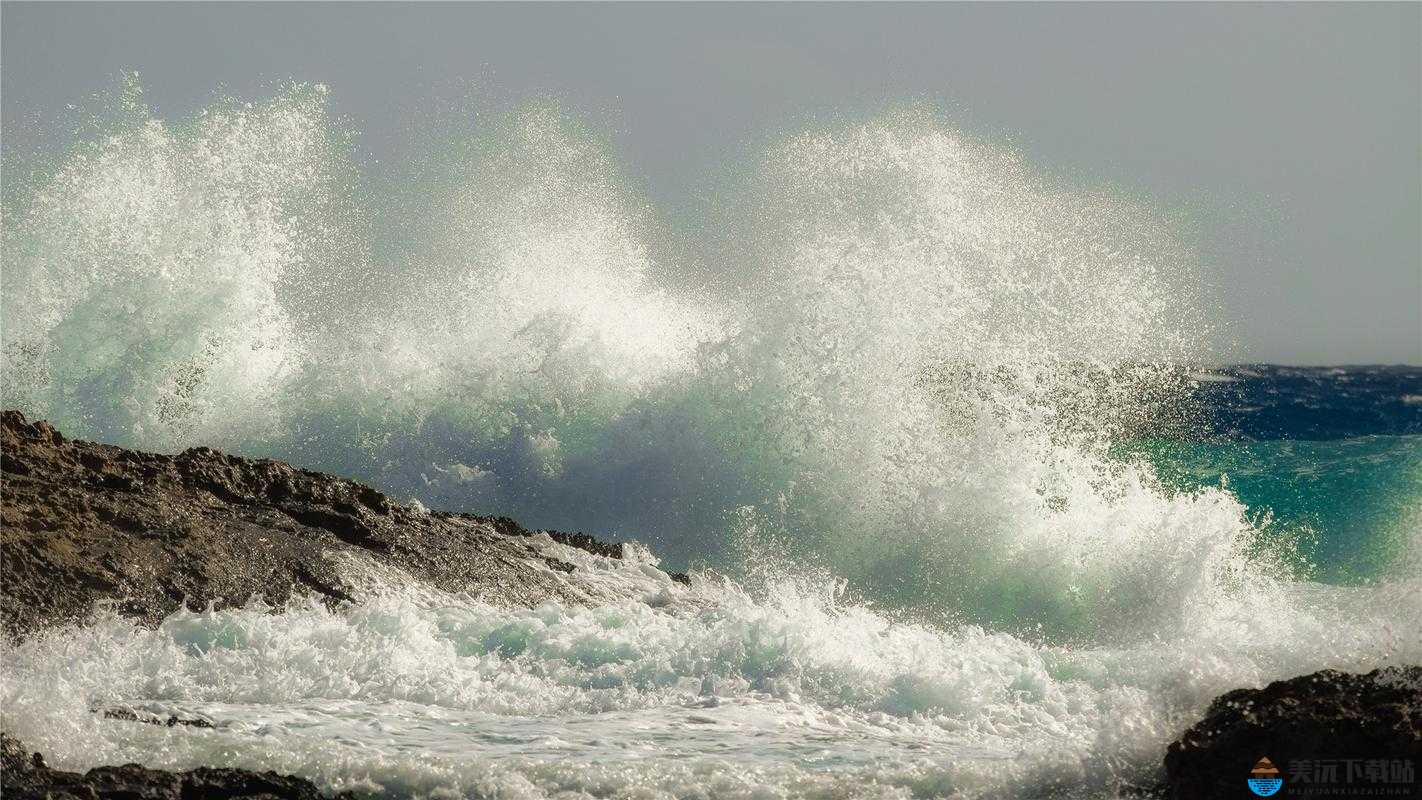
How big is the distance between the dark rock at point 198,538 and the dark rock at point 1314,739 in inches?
227

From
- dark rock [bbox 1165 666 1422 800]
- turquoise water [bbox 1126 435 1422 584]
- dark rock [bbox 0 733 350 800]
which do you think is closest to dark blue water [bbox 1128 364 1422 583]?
turquoise water [bbox 1126 435 1422 584]

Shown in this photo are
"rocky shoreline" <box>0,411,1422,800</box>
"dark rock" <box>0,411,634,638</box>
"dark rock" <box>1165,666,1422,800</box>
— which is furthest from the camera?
"dark rock" <box>0,411,634,638</box>

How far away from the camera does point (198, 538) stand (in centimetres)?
865

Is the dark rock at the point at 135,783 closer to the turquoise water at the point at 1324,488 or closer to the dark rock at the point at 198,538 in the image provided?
the dark rock at the point at 198,538

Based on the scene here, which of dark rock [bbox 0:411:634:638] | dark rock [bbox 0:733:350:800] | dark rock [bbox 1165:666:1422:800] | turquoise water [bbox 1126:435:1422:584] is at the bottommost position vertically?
dark rock [bbox 0:733:350:800]

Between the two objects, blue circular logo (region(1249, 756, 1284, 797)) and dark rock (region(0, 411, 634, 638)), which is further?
dark rock (region(0, 411, 634, 638))

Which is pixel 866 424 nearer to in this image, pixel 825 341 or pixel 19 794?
pixel 825 341

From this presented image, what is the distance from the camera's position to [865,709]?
762 cm

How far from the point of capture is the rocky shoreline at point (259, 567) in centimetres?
514

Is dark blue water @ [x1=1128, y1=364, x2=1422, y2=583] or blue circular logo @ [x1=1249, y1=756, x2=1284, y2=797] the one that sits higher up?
dark blue water @ [x1=1128, y1=364, x2=1422, y2=583]

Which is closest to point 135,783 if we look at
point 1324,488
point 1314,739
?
point 1314,739

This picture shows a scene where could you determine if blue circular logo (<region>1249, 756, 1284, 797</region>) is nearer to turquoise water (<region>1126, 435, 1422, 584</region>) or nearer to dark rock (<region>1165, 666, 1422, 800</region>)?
dark rock (<region>1165, 666, 1422, 800</region>)

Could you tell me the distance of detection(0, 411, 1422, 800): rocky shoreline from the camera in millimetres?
5145

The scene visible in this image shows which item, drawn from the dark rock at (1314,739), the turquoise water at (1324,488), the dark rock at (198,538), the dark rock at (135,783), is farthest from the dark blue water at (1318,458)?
the dark rock at (135,783)
